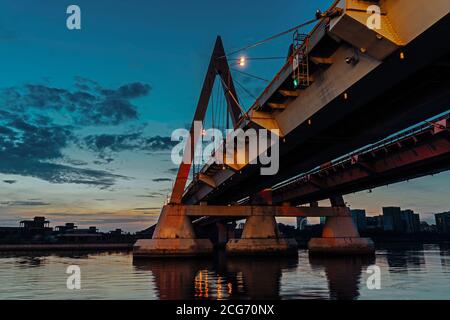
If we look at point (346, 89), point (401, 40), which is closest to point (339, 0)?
point (401, 40)

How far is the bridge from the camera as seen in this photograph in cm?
1501

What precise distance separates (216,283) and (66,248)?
116804mm

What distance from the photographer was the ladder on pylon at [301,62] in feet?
65.8

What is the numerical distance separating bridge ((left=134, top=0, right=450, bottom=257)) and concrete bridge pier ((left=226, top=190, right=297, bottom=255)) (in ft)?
0.49

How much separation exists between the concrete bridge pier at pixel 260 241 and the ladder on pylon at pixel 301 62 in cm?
4023

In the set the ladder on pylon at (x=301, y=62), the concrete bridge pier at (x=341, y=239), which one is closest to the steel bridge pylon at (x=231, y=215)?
the concrete bridge pier at (x=341, y=239)

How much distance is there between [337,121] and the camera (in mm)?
24297

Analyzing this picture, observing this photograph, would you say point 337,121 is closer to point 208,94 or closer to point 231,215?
point 208,94

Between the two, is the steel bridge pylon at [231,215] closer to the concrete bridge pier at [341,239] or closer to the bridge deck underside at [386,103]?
the concrete bridge pier at [341,239]

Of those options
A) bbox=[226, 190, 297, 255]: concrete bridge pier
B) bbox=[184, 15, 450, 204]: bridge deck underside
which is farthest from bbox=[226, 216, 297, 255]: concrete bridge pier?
bbox=[184, 15, 450, 204]: bridge deck underside

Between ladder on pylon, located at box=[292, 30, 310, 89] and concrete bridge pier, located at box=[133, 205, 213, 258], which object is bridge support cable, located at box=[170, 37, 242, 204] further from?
ladder on pylon, located at box=[292, 30, 310, 89]

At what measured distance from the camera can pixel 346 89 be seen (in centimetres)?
1875
